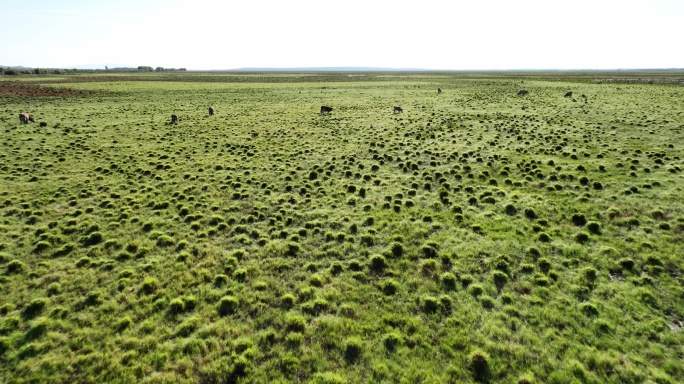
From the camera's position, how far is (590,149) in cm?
2722

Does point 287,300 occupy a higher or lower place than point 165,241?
lower

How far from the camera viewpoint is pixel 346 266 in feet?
41.8

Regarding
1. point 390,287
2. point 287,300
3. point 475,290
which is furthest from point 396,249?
point 287,300

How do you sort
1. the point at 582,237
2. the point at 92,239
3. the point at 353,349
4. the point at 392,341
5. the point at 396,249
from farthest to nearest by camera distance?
the point at 92,239
the point at 582,237
the point at 396,249
the point at 392,341
the point at 353,349

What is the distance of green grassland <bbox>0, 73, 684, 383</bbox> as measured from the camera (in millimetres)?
8508

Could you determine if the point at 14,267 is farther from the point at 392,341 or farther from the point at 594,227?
the point at 594,227

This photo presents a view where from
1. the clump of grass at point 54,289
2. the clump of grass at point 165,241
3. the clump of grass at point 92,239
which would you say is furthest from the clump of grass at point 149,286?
the clump of grass at point 92,239

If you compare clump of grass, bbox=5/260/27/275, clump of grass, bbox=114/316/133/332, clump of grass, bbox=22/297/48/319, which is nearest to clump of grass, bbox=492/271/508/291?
clump of grass, bbox=114/316/133/332

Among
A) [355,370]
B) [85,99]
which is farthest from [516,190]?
[85,99]

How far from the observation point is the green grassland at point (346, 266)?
8.51 m

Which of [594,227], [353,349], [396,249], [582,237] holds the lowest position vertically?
[353,349]

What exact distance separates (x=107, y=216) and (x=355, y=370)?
15.6 m

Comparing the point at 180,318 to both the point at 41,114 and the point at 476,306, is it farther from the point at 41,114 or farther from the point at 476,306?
the point at 41,114

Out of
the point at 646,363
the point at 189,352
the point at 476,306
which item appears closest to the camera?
the point at 646,363
